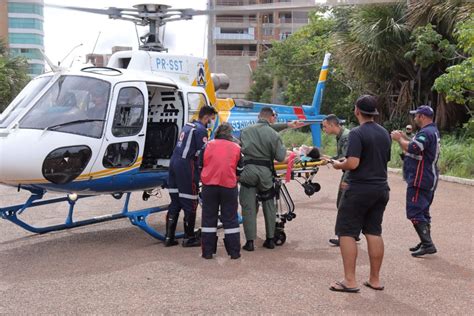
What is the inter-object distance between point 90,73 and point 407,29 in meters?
12.3

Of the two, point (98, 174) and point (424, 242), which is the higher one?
point (98, 174)

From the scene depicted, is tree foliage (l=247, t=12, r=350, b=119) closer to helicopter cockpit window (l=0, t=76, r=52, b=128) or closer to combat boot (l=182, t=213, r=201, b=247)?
combat boot (l=182, t=213, r=201, b=247)

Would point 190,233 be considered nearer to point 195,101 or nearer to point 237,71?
point 195,101

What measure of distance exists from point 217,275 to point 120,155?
2.10 metres

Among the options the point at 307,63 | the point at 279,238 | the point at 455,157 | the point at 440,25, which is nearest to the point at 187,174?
the point at 279,238

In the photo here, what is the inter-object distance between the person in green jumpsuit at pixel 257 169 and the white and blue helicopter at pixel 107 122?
121 centimetres

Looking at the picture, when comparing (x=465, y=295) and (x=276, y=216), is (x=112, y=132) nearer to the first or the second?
(x=276, y=216)

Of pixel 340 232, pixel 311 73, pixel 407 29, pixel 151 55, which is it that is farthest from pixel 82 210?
pixel 311 73

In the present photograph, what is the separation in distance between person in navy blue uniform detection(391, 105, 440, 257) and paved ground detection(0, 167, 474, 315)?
342 mm

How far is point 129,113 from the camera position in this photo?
276 inches

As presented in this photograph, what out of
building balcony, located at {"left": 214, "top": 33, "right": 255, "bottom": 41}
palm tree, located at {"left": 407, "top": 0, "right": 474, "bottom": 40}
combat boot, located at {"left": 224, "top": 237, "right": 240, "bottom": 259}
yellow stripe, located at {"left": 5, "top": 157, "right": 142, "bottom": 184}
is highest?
building balcony, located at {"left": 214, "top": 33, "right": 255, "bottom": 41}

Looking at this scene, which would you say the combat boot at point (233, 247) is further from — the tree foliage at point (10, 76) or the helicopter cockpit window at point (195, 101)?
the tree foliage at point (10, 76)

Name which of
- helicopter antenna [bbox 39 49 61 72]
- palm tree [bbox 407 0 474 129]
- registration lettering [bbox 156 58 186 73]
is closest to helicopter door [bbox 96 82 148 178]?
helicopter antenna [bbox 39 49 61 72]

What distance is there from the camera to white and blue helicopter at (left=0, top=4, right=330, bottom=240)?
6.16m
